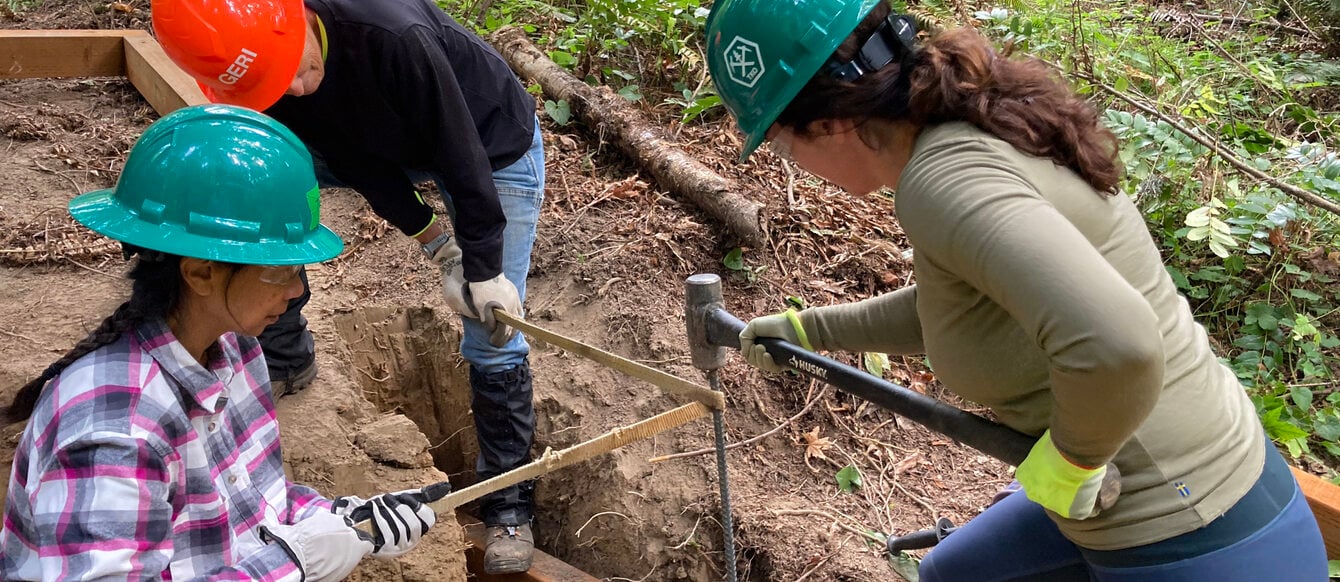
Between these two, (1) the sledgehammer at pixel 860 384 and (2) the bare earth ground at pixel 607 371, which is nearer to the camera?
(1) the sledgehammer at pixel 860 384

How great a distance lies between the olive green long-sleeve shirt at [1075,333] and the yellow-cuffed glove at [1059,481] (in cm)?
4

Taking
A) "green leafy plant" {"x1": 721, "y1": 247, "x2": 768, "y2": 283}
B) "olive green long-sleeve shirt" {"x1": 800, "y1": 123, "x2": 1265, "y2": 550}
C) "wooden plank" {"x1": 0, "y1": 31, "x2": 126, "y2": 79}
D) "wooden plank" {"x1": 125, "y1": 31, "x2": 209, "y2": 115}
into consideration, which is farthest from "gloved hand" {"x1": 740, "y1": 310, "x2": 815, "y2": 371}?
"wooden plank" {"x1": 0, "y1": 31, "x2": 126, "y2": 79}

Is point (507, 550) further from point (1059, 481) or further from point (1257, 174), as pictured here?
point (1257, 174)

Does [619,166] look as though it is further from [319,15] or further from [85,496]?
[85,496]

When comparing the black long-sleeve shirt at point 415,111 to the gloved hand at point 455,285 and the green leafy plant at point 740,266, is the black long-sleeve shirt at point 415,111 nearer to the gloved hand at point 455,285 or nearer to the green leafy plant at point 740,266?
the gloved hand at point 455,285

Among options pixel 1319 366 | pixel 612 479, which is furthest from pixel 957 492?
pixel 1319 366

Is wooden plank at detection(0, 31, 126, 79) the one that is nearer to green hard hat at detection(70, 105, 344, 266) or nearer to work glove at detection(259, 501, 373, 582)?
green hard hat at detection(70, 105, 344, 266)

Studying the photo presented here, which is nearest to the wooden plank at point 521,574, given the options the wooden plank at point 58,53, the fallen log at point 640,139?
the fallen log at point 640,139

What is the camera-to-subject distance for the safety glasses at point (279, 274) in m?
1.79

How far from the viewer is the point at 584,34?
520 cm

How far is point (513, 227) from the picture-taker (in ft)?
9.46

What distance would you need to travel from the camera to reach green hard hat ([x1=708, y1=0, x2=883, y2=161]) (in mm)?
1485

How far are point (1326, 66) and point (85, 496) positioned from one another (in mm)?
5766

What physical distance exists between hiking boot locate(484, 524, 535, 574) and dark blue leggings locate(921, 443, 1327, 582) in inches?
66.1
